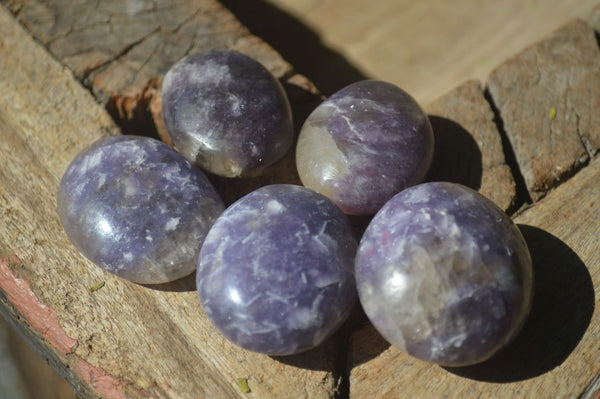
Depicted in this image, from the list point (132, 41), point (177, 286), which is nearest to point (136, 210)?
point (177, 286)

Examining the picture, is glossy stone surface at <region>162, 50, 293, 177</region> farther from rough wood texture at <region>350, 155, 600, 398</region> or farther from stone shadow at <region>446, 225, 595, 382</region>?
stone shadow at <region>446, 225, 595, 382</region>

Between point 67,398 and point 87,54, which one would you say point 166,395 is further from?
point 67,398

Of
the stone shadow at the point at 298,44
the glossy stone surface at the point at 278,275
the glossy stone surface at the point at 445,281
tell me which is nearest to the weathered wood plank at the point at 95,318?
the glossy stone surface at the point at 278,275

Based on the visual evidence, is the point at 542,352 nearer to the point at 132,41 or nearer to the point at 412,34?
the point at 132,41

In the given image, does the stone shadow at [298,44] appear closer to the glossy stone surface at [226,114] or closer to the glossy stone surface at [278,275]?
the glossy stone surface at [226,114]

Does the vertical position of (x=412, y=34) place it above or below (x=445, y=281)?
below

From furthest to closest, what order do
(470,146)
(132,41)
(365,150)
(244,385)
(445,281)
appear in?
(132,41)
(470,146)
(365,150)
(244,385)
(445,281)

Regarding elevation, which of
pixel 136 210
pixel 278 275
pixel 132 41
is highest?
pixel 132 41
